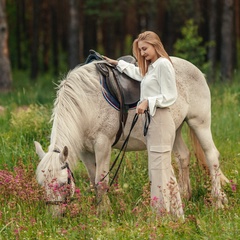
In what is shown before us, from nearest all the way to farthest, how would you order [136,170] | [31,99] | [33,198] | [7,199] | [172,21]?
1. [33,198]
2. [7,199]
3. [136,170]
4. [31,99]
5. [172,21]

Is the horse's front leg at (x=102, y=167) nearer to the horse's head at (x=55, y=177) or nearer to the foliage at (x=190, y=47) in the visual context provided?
the horse's head at (x=55, y=177)

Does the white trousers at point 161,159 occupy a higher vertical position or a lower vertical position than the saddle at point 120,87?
lower

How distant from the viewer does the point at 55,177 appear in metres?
5.65

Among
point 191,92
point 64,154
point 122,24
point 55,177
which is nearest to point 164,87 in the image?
point 64,154

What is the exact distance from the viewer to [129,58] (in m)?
7.09

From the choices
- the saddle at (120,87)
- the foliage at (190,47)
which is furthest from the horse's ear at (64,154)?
the foliage at (190,47)

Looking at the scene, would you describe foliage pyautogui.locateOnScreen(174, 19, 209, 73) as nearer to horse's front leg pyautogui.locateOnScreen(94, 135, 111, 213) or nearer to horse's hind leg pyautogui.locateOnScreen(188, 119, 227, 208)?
horse's hind leg pyautogui.locateOnScreen(188, 119, 227, 208)

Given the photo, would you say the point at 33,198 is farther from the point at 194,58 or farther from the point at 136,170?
the point at 194,58

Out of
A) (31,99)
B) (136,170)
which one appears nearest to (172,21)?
(31,99)

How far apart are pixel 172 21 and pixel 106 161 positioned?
1784 cm

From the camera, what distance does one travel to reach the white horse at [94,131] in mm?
5719

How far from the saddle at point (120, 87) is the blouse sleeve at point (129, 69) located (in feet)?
0.23

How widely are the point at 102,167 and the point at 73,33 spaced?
1337 centimetres

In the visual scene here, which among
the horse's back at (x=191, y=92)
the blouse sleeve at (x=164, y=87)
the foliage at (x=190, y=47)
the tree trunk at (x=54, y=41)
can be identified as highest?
the blouse sleeve at (x=164, y=87)
